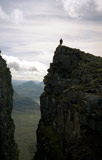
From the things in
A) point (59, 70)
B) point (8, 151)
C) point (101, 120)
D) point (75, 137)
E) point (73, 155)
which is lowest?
point (8, 151)

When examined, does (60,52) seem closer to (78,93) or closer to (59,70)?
(59,70)

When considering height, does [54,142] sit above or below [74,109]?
below

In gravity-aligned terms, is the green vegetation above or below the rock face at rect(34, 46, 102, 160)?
below

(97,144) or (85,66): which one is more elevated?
(85,66)

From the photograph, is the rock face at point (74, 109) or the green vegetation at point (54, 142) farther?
the green vegetation at point (54, 142)

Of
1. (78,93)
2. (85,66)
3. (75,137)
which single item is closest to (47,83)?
(85,66)

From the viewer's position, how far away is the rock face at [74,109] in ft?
122

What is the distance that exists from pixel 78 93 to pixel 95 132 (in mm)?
12885

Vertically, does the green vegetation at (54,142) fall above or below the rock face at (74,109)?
below

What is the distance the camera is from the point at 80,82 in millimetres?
65312

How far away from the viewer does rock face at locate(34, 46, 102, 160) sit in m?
37.1

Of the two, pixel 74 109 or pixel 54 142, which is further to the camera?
pixel 54 142

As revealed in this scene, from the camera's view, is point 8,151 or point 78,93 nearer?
point 78,93

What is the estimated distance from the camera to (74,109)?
151 ft
